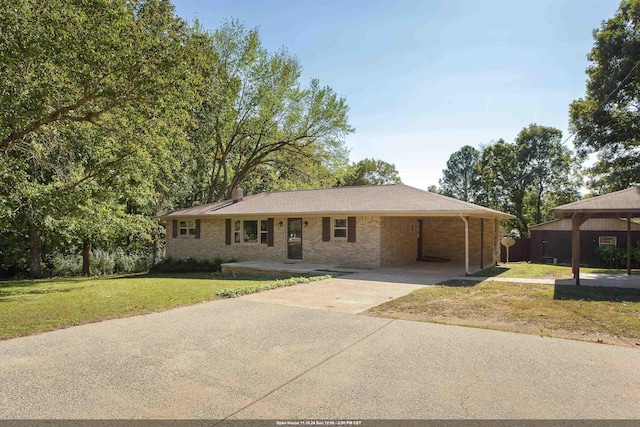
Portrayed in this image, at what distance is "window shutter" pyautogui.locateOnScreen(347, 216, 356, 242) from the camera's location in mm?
15180

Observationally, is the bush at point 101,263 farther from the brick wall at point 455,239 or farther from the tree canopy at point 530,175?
the tree canopy at point 530,175

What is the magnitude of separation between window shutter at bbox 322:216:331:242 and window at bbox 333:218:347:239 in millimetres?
209

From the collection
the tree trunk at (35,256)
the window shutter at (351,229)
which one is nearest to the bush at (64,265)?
the tree trunk at (35,256)

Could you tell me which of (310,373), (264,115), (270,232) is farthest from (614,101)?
(310,373)

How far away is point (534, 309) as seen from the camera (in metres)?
7.41

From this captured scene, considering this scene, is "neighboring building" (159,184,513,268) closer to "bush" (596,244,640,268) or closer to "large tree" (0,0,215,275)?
"bush" (596,244,640,268)

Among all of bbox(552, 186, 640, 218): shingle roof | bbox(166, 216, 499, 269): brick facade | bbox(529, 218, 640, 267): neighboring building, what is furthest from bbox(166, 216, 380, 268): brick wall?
bbox(529, 218, 640, 267): neighboring building

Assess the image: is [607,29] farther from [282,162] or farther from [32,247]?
[32,247]

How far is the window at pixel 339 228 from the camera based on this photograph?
15.6 metres

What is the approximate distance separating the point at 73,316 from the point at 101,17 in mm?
6506

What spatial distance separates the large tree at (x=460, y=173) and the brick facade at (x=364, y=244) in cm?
2985

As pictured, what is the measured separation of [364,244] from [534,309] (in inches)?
314

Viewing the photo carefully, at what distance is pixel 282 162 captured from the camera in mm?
28469

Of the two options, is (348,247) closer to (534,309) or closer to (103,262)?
(534,309)
